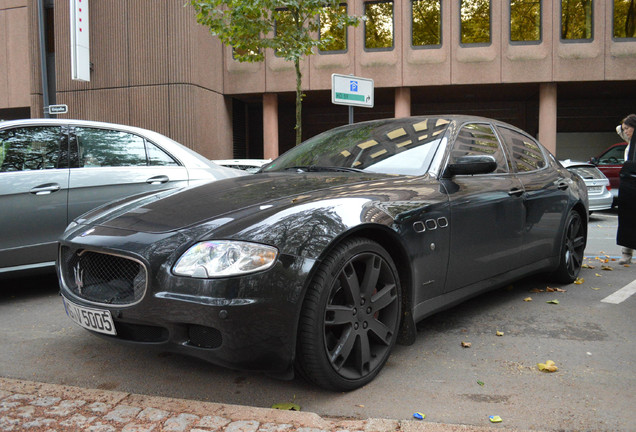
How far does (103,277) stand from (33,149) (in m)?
2.46

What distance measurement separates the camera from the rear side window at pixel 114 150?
5.08 m

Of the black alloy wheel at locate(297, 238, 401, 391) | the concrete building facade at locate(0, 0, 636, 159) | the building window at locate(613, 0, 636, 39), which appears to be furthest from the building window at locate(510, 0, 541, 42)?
the black alloy wheel at locate(297, 238, 401, 391)

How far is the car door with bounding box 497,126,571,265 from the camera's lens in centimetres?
446

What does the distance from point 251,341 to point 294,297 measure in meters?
0.26

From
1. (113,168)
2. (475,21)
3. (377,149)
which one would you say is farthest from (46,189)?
(475,21)

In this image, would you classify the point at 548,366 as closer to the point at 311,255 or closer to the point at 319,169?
the point at 311,255

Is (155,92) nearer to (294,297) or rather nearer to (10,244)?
(10,244)

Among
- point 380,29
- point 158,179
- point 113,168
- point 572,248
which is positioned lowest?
point 572,248

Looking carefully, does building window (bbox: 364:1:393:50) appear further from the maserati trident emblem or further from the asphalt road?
the maserati trident emblem

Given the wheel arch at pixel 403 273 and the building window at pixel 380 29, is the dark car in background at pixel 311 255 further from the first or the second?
the building window at pixel 380 29

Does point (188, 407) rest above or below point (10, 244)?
below

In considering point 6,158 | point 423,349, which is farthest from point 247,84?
point 423,349

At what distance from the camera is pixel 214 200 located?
10.2ft

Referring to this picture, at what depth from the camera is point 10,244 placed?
458 cm
